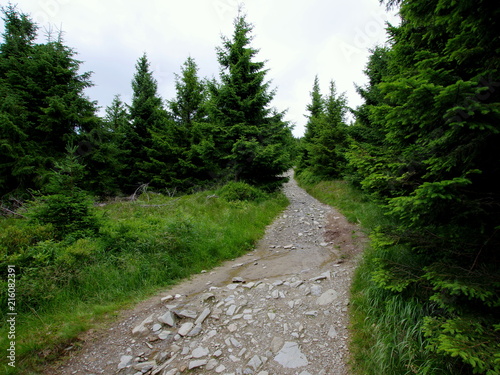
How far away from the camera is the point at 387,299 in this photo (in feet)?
11.3

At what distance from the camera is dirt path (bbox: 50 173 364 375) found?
3.11 metres

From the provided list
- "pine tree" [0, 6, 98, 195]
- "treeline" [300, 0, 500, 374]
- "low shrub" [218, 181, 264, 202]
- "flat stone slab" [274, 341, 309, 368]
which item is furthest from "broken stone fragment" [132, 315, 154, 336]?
"pine tree" [0, 6, 98, 195]

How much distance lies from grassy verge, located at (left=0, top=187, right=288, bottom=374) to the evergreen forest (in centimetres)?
4

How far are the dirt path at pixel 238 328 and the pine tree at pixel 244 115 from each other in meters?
7.72

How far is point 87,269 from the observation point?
499cm

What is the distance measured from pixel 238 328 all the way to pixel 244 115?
11.6 m

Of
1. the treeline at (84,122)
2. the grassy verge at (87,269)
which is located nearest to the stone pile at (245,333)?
the grassy verge at (87,269)

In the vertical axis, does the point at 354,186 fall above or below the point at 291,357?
above

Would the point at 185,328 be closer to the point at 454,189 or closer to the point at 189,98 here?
the point at 454,189

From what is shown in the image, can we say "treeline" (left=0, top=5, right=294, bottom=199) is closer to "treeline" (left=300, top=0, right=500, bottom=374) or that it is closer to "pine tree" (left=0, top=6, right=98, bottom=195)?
"pine tree" (left=0, top=6, right=98, bottom=195)

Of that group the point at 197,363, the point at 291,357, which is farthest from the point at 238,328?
the point at 291,357

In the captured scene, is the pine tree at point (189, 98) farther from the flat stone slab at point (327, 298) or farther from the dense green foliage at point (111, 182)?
the flat stone slab at point (327, 298)

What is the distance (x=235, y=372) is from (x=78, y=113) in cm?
1734

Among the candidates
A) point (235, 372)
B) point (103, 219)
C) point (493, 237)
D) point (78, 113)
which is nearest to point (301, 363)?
point (235, 372)
